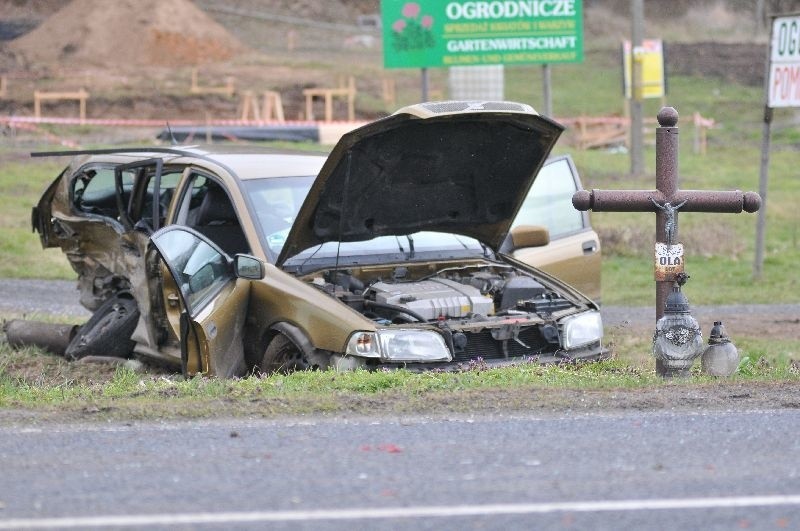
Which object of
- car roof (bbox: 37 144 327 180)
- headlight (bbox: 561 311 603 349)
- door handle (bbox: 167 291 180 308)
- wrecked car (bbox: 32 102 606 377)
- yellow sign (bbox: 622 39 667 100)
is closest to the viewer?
wrecked car (bbox: 32 102 606 377)

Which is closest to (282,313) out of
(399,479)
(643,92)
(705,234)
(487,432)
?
(487,432)

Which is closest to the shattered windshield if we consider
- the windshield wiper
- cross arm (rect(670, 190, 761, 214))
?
the windshield wiper

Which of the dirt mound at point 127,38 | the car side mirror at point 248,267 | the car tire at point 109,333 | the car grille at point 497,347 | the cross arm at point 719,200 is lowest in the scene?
the car tire at point 109,333

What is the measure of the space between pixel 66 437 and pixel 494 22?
1745 centimetres

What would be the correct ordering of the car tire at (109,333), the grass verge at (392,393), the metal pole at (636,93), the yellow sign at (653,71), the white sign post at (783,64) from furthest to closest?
the yellow sign at (653,71) < the metal pole at (636,93) < the white sign post at (783,64) < the car tire at (109,333) < the grass verge at (392,393)

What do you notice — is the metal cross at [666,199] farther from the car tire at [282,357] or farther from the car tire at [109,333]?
the car tire at [109,333]

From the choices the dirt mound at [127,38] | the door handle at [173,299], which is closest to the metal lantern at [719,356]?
the door handle at [173,299]

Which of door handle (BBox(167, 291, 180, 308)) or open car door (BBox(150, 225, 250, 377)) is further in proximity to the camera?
door handle (BBox(167, 291, 180, 308))

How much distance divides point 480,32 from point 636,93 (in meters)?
3.37

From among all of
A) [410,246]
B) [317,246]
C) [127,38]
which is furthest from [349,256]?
[127,38]

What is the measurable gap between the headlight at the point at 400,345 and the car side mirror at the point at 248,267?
83 cm

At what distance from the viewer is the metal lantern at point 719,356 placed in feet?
25.6

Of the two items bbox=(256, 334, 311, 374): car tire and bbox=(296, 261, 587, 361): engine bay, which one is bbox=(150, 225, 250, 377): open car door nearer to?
bbox=(256, 334, 311, 374): car tire

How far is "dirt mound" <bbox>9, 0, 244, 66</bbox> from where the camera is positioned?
44031 mm
